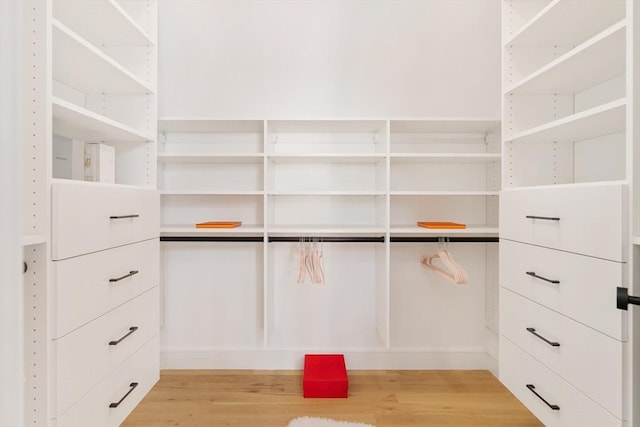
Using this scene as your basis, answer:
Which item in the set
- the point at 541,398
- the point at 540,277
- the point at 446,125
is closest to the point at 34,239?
the point at 540,277

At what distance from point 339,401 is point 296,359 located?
0.48 m

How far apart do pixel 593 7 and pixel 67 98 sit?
2.37 m

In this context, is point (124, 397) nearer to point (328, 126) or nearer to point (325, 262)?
Answer: point (325, 262)

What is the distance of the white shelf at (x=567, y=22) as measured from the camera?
1371mm

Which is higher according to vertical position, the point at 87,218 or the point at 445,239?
the point at 87,218

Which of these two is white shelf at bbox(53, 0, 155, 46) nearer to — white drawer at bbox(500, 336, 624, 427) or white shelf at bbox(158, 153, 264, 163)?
white shelf at bbox(158, 153, 264, 163)

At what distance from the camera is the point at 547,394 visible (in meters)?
1.31

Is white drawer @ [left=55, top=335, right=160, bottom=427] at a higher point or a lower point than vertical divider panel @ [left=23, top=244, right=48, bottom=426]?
lower

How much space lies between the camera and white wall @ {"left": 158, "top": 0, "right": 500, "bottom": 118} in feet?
7.50

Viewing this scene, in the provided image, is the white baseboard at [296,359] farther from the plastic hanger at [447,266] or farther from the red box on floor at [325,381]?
the plastic hanger at [447,266]

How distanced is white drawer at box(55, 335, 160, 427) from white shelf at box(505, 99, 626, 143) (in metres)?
1.95

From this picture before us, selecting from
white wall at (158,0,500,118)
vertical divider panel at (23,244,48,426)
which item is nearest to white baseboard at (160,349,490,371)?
vertical divider panel at (23,244,48,426)

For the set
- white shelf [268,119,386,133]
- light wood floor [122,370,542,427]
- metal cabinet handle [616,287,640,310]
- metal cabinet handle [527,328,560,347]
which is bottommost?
light wood floor [122,370,542,427]

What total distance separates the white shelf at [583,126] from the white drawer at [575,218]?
0.83 feet
